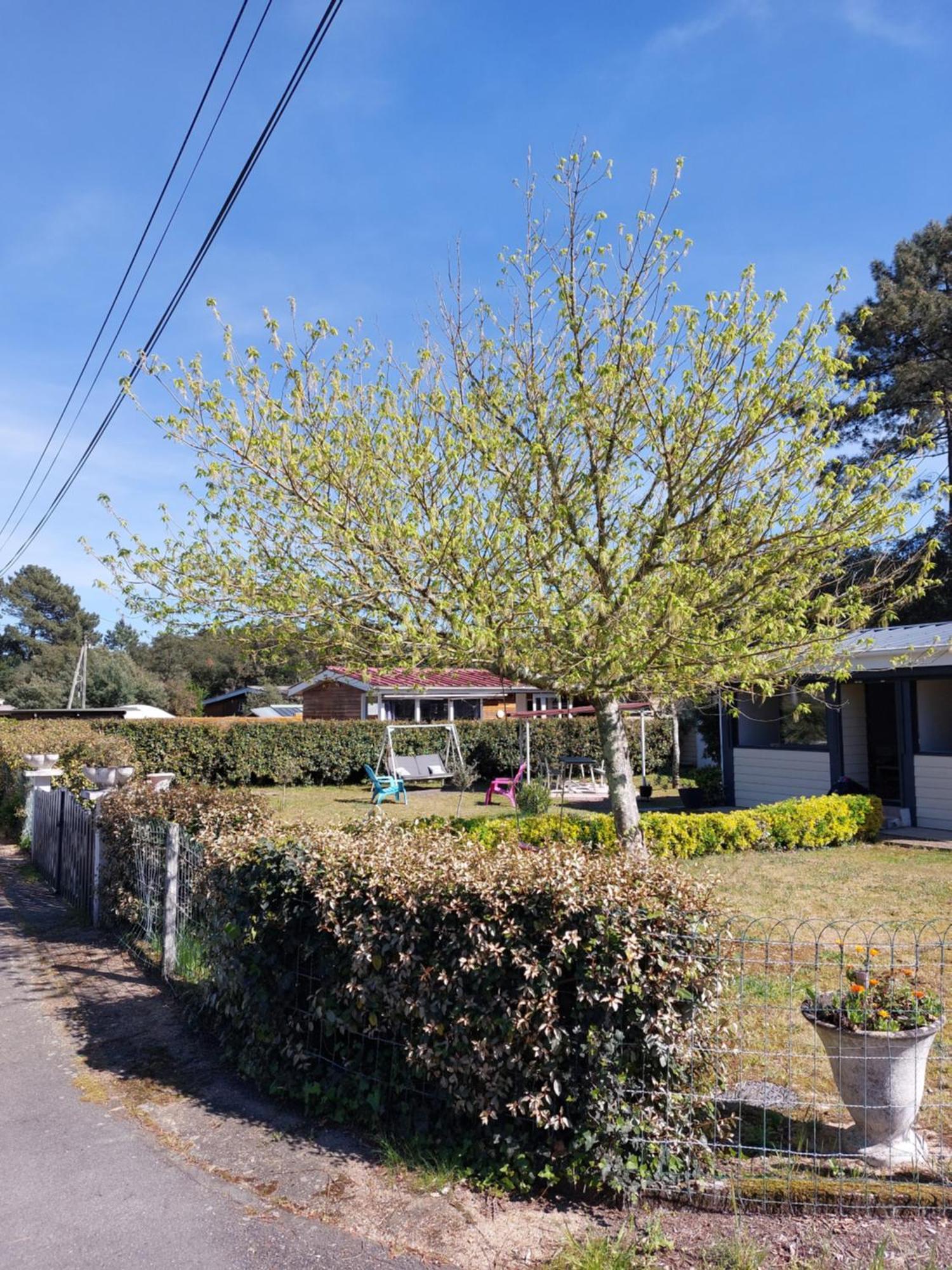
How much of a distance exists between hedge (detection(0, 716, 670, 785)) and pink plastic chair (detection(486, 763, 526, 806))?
2.66 metres

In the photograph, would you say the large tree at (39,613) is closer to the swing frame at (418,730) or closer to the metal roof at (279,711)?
the metal roof at (279,711)

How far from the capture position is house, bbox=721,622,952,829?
45.4ft

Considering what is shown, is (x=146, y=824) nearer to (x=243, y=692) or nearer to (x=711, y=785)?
(x=711, y=785)

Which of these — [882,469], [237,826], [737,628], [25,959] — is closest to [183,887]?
[237,826]

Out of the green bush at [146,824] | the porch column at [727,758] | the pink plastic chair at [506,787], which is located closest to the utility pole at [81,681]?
the pink plastic chair at [506,787]

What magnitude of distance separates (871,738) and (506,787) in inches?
340

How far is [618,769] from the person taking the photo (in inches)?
290

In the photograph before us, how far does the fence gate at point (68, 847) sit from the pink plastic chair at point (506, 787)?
9111mm

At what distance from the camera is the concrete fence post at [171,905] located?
6582mm

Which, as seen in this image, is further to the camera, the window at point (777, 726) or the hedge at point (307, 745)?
the hedge at point (307, 745)

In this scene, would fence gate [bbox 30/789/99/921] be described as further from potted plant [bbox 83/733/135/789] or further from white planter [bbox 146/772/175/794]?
white planter [bbox 146/772/175/794]

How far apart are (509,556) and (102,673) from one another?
175 ft

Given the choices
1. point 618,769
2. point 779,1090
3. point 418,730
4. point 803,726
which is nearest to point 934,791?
point 803,726

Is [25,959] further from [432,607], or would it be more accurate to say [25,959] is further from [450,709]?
[450,709]
